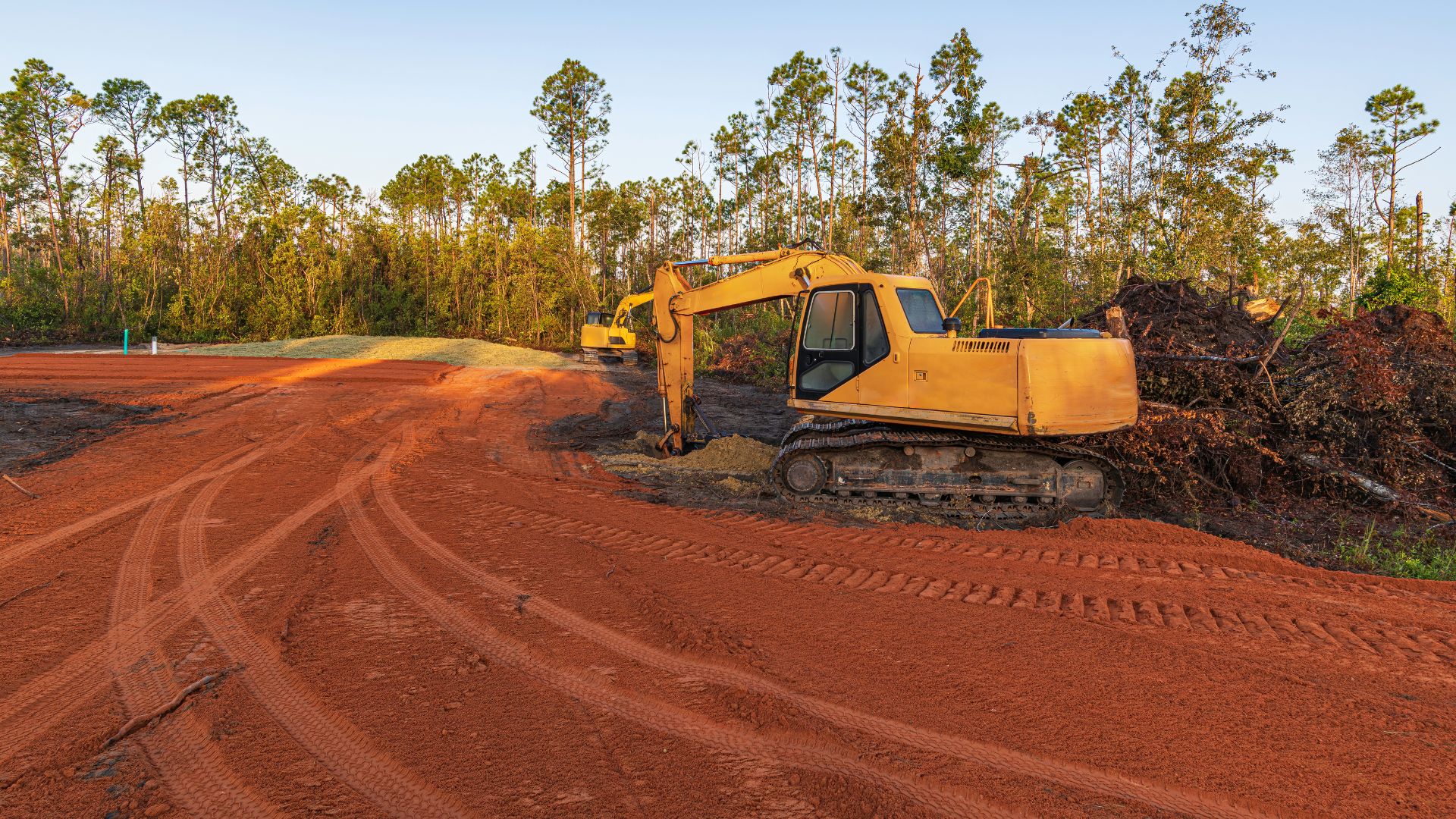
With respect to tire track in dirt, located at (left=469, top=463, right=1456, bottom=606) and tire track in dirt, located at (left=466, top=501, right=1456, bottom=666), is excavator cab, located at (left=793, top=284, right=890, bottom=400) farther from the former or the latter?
tire track in dirt, located at (left=466, top=501, right=1456, bottom=666)

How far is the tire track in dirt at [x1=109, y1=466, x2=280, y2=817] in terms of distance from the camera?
2934 mm

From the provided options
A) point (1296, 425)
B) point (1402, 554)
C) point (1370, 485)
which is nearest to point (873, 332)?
point (1402, 554)

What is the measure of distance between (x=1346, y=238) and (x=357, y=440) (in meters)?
47.2

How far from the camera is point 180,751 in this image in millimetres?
3268

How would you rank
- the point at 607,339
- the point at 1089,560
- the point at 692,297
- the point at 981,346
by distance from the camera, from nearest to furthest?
the point at 1089,560, the point at 981,346, the point at 692,297, the point at 607,339

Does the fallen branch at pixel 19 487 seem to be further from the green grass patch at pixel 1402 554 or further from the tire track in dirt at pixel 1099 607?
the green grass patch at pixel 1402 554

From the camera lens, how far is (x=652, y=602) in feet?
16.6

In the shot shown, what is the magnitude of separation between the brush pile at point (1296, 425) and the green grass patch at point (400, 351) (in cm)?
1871

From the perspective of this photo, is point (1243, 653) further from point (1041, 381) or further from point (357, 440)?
point (357, 440)

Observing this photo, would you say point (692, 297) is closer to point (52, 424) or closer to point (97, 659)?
point (97, 659)

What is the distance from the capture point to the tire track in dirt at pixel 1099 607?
4.31 metres

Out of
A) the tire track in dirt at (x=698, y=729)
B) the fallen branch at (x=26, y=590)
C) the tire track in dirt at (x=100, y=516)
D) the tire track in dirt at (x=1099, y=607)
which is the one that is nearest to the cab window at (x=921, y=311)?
the tire track in dirt at (x=1099, y=607)

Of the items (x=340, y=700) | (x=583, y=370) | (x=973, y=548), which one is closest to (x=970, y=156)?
(x=583, y=370)

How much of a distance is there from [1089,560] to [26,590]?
25.5 feet
